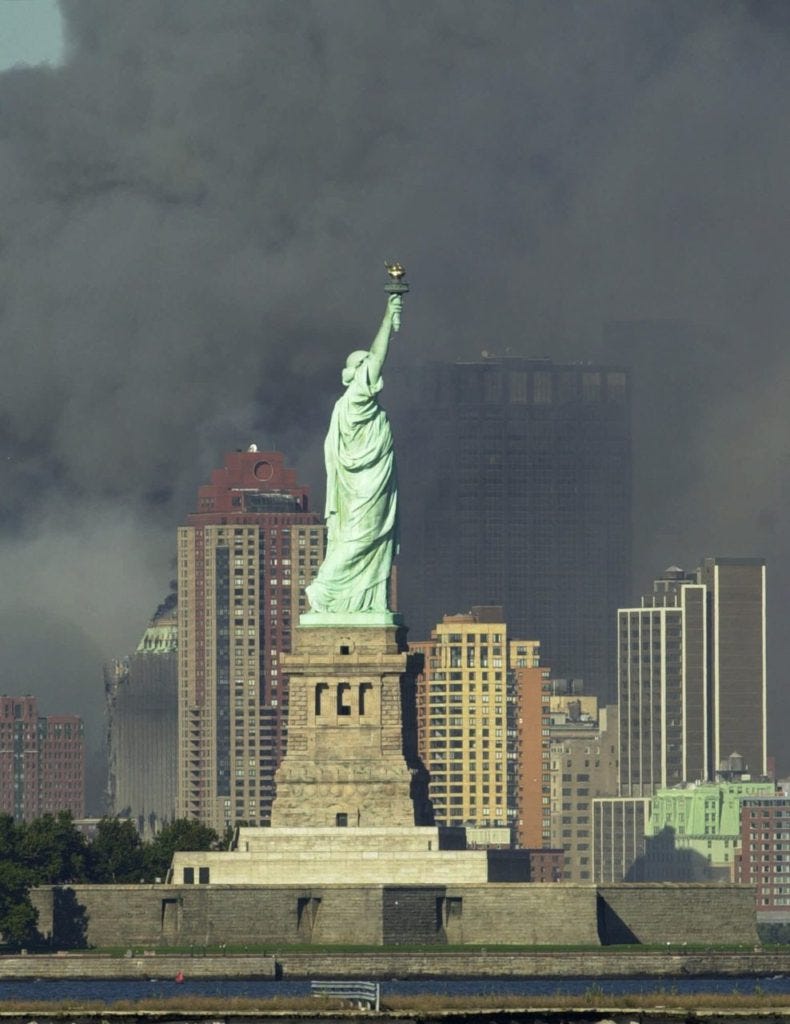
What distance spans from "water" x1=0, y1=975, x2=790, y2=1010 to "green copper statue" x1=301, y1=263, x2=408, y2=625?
19.4 m

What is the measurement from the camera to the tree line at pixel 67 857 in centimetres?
14325

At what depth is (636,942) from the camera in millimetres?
142000

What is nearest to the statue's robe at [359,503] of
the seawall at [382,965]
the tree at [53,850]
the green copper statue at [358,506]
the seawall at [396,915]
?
the green copper statue at [358,506]

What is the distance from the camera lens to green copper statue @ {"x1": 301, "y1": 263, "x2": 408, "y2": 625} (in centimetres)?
14662

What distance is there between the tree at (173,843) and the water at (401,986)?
24104mm

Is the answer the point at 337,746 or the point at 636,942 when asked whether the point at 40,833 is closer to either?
the point at 337,746

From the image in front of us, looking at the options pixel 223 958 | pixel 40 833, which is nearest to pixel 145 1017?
pixel 223 958

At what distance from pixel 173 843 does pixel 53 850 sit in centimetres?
956

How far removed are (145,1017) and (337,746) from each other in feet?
216

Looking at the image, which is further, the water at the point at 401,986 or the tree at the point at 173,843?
the tree at the point at 173,843

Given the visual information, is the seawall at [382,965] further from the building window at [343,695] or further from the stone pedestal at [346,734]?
the building window at [343,695]

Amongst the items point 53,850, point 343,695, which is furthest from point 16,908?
point 343,695

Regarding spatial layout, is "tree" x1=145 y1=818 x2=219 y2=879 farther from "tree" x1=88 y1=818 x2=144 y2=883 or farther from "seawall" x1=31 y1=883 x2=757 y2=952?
"seawall" x1=31 y1=883 x2=757 y2=952

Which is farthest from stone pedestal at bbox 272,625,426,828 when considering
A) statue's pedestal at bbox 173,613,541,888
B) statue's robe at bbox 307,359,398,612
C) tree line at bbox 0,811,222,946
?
tree line at bbox 0,811,222,946
